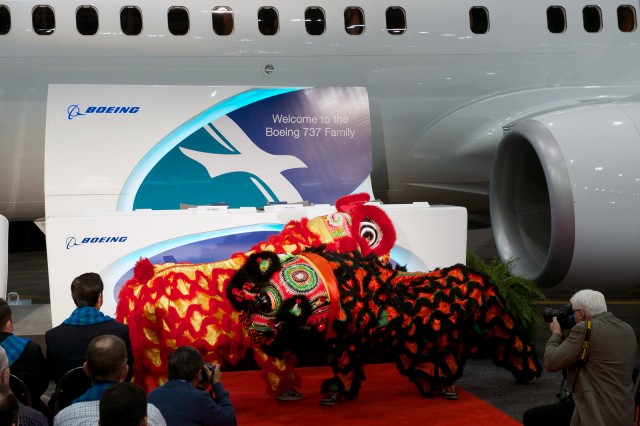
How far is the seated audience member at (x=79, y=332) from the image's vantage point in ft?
14.1

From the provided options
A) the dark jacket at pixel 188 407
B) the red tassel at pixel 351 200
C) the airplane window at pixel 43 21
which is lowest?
the dark jacket at pixel 188 407

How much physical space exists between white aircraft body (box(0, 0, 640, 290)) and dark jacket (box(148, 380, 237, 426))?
156 inches

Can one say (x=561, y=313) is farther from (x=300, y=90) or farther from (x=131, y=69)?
(x=131, y=69)

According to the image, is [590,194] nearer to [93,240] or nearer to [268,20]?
[268,20]

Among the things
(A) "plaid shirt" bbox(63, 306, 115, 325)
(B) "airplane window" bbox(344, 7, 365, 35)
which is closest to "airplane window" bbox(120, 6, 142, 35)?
(B) "airplane window" bbox(344, 7, 365, 35)

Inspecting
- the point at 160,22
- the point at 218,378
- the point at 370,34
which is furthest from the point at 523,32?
the point at 218,378

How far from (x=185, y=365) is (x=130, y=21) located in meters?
5.18

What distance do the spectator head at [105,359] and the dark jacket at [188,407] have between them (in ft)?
0.95

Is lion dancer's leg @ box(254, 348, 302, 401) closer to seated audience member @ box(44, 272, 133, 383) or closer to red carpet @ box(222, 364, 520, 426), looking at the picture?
red carpet @ box(222, 364, 520, 426)

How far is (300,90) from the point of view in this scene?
7.82m

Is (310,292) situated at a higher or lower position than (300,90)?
lower

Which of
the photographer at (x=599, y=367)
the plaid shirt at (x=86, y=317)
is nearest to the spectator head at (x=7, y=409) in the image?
the plaid shirt at (x=86, y=317)

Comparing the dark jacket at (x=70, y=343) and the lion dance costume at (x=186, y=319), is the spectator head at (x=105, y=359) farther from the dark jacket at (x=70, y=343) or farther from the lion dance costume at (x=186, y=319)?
the lion dance costume at (x=186, y=319)

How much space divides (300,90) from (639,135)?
2.68 metres
